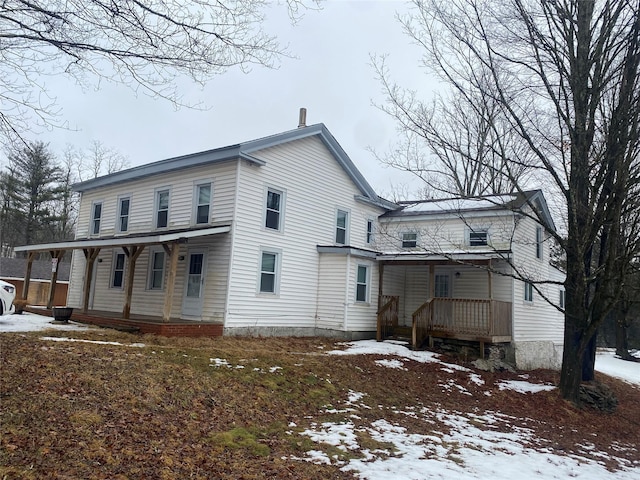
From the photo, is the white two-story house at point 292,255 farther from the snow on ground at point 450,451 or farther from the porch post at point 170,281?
the snow on ground at point 450,451

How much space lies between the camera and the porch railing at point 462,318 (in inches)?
615

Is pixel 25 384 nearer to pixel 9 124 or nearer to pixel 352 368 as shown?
pixel 9 124

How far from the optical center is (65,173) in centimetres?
3741

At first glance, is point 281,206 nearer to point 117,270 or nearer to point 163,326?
point 163,326

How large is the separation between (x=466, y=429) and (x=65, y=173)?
3770 centimetres

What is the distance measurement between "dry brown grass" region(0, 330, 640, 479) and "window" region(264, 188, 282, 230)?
4.67m

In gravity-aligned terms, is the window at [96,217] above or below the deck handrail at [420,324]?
above

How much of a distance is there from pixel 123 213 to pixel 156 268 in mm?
3359

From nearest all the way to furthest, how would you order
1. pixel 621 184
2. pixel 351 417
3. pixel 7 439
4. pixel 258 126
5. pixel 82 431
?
pixel 7 439, pixel 82 431, pixel 351 417, pixel 621 184, pixel 258 126

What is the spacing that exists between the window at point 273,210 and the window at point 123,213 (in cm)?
597

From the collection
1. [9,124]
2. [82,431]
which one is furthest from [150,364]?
[9,124]

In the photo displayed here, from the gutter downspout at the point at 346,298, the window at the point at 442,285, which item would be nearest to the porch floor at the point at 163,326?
the gutter downspout at the point at 346,298

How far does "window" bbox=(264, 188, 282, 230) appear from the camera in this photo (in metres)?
15.9

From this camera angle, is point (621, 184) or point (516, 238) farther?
point (516, 238)
